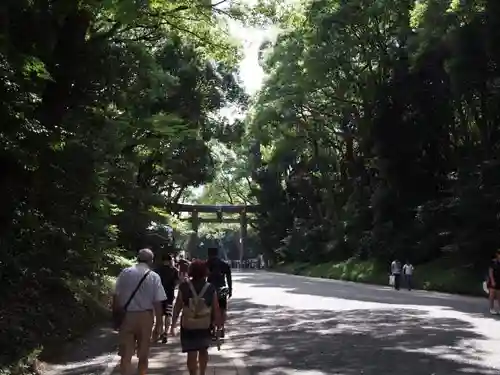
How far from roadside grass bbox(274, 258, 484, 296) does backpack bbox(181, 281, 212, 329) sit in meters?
23.1

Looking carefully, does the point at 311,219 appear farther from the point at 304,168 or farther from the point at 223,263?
the point at 223,263

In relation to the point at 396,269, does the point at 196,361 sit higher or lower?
lower

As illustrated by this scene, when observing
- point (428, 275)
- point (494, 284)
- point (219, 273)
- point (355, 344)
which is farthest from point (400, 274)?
point (219, 273)

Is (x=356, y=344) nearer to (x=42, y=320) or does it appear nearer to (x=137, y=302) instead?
(x=42, y=320)

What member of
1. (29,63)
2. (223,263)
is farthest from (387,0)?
(29,63)

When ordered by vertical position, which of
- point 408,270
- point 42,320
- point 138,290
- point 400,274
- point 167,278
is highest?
point 408,270

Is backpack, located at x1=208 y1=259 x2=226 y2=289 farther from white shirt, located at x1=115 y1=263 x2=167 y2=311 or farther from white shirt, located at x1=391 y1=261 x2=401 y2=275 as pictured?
white shirt, located at x1=391 y1=261 x2=401 y2=275

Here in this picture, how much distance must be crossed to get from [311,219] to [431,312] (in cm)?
4491

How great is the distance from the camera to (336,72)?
41.0 m

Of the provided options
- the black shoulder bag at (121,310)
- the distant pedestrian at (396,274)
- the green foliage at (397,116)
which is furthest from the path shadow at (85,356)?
the distant pedestrian at (396,274)

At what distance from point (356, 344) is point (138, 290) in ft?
19.6

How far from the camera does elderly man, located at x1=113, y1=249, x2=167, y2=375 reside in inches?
329

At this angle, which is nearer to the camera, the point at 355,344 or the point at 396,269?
the point at 355,344

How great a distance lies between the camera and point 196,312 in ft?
27.1
